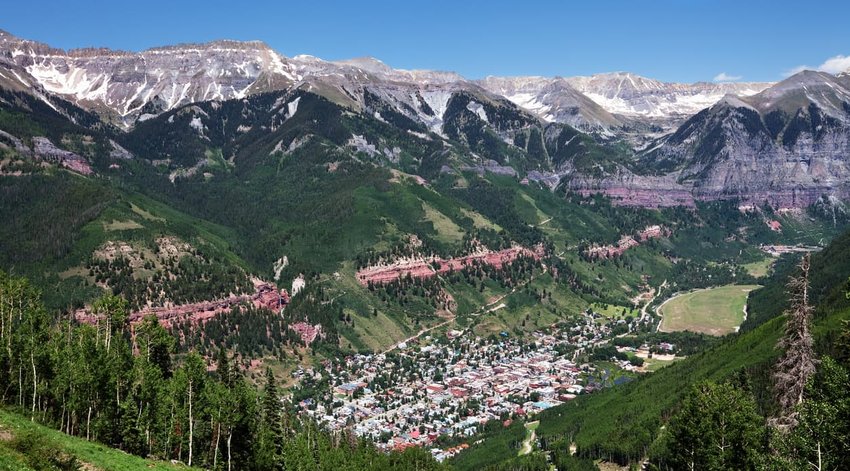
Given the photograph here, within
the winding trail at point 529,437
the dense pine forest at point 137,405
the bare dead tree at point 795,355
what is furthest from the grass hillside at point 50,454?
the winding trail at point 529,437

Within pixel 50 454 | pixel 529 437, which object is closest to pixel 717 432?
pixel 50 454

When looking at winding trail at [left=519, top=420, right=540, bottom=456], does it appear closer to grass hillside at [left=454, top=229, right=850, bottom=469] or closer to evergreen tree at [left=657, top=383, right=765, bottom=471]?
grass hillside at [left=454, top=229, right=850, bottom=469]

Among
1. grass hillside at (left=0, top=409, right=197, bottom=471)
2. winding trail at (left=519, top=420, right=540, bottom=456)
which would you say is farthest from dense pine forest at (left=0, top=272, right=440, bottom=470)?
winding trail at (left=519, top=420, right=540, bottom=456)

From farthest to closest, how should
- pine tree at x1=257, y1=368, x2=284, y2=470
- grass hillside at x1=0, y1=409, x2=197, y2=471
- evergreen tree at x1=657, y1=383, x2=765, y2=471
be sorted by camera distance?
pine tree at x1=257, y1=368, x2=284, y2=470
evergreen tree at x1=657, y1=383, x2=765, y2=471
grass hillside at x1=0, y1=409, x2=197, y2=471

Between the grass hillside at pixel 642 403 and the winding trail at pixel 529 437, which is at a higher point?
the grass hillside at pixel 642 403

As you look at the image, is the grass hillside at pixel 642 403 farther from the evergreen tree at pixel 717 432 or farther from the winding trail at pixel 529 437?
the evergreen tree at pixel 717 432

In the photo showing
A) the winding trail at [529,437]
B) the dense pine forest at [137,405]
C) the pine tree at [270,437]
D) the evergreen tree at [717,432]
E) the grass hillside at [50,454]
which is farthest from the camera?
the winding trail at [529,437]
